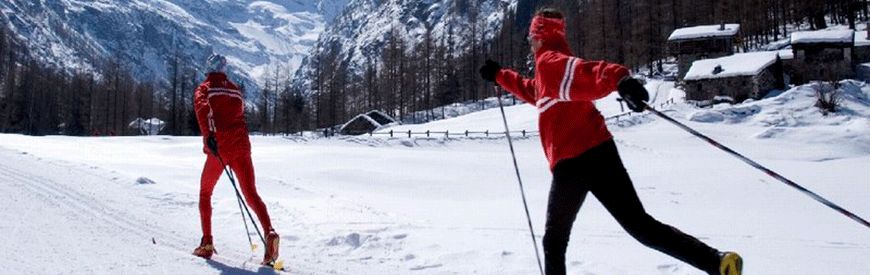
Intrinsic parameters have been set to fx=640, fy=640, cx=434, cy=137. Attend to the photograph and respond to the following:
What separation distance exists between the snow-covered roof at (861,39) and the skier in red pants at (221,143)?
6308 cm

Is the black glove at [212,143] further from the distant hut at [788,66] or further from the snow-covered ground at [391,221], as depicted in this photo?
the distant hut at [788,66]

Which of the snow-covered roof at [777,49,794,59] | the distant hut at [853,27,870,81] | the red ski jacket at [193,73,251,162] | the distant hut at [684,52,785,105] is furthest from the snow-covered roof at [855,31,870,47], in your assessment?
the red ski jacket at [193,73,251,162]

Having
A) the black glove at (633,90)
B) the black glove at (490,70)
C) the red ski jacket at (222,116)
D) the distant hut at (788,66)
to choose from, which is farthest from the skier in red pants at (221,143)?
the distant hut at (788,66)

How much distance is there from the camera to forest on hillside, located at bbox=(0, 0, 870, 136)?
7031 centimetres

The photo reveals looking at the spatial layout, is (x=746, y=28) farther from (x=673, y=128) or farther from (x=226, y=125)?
(x=226, y=125)

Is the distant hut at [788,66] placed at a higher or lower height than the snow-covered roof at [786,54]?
lower

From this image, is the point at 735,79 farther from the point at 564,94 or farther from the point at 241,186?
the point at 564,94

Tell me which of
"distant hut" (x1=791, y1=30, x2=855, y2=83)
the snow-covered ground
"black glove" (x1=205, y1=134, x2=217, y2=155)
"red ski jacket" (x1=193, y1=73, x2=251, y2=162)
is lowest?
the snow-covered ground

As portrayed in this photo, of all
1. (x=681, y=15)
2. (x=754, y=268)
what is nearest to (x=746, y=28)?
(x=681, y=15)

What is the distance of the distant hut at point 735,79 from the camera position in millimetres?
47406

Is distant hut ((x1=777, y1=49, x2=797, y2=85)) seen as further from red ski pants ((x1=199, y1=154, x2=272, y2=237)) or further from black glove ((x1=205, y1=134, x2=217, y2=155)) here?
black glove ((x1=205, y1=134, x2=217, y2=155))

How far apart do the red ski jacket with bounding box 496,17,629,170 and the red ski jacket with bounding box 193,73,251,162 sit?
9.34ft

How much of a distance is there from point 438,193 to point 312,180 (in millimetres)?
3409

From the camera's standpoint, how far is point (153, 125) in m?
87.0
